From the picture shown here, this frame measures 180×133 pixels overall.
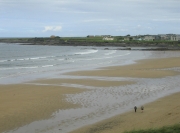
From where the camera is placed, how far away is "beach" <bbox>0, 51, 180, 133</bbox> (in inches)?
431

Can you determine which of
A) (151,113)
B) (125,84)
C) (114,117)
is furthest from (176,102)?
(125,84)

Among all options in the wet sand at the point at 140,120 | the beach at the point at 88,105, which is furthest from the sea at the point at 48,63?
the wet sand at the point at 140,120

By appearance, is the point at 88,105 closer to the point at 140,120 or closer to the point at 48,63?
the point at 140,120

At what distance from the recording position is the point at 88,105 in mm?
14297

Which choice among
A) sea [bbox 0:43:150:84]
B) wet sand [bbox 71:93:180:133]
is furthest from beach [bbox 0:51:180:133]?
sea [bbox 0:43:150:84]

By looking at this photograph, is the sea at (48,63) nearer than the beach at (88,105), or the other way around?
the beach at (88,105)

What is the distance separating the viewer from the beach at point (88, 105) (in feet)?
35.9

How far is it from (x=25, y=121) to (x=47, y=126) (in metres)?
1.26

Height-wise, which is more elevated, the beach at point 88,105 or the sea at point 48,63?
the sea at point 48,63

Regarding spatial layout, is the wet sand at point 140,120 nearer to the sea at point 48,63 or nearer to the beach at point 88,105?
the beach at point 88,105

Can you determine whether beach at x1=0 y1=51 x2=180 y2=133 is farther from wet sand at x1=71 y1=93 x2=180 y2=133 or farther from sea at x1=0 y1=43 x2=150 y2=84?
sea at x1=0 y1=43 x2=150 y2=84

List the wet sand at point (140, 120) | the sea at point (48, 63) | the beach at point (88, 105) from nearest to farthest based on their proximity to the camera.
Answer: the wet sand at point (140, 120) < the beach at point (88, 105) < the sea at point (48, 63)

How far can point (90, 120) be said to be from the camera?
11773 mm

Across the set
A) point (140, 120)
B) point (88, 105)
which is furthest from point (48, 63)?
point (140, 120)
